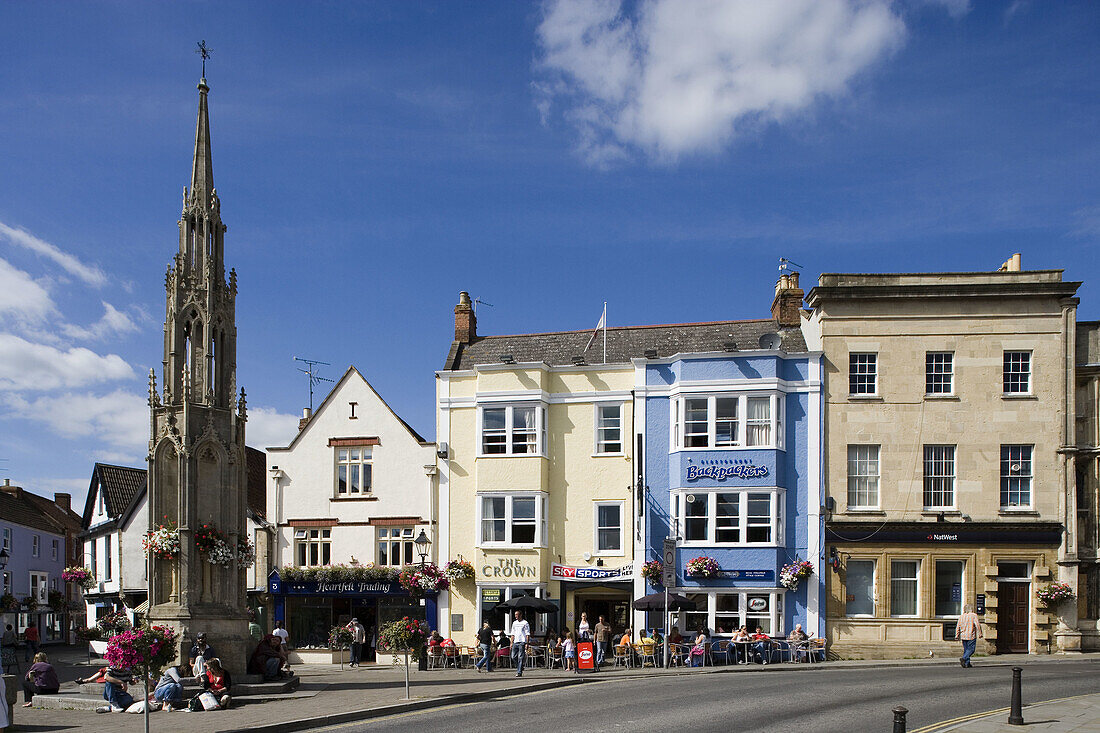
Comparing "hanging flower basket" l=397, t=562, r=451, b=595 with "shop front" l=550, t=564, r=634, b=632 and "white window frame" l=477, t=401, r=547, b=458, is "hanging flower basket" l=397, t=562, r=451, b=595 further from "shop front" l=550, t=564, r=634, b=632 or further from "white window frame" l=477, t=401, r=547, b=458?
"white window frame" l=477, t=401, r=547, b=458

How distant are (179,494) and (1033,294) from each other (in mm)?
27342

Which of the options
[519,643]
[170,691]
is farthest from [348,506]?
[170,691]

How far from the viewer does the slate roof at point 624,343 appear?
128 ft

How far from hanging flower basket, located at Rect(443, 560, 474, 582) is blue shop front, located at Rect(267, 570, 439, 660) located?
140 centimetres

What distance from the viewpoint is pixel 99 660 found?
2988 cm

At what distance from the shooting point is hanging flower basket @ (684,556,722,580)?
3497 centimetres

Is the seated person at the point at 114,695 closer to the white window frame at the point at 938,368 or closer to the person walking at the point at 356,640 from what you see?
the person walking at the point at 356,640

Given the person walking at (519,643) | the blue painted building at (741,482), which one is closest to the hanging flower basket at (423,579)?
the person walking at (519,643)

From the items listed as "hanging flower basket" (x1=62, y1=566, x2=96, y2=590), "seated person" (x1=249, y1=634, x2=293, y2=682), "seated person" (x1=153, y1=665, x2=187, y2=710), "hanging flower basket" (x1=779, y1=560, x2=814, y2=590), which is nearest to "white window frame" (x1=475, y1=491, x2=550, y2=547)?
"hanging flower basket" (x1=779, y1=560, x2=814, y2=590)

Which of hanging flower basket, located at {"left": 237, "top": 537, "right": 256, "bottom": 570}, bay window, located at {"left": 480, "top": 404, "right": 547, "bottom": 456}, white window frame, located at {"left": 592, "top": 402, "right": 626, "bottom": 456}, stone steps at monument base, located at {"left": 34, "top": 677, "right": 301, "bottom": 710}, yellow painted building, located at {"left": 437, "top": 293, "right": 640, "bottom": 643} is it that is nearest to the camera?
stone steps at monument base, located at {"left": 34, "top": 677, "right": 301, "bottom": 710}

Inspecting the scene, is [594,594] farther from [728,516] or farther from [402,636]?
[402,636]

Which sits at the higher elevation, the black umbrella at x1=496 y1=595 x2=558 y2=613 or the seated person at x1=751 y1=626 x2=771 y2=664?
the black umbrella at x1=496 y1=595 x2=558 y2=613

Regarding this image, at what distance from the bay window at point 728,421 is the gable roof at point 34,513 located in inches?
1590

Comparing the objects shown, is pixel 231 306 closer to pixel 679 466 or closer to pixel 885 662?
pixel 679 466
